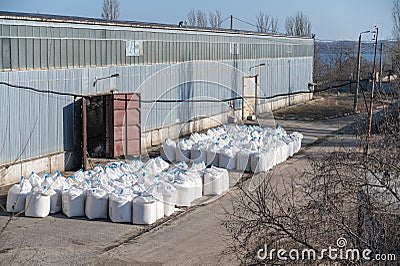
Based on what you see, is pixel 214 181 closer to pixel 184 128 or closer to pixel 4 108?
pixel 4 108

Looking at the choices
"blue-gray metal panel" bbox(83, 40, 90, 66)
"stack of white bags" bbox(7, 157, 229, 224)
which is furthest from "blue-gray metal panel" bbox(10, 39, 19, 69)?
"stack of white bags" bbox(7, 157, 229, 224)

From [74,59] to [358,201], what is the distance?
13.2 m

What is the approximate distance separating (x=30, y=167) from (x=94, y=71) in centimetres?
439

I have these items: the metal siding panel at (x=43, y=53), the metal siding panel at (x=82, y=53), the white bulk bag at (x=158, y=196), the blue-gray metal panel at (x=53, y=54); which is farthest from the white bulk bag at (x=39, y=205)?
the metal siding panel at (x=82, y=53)

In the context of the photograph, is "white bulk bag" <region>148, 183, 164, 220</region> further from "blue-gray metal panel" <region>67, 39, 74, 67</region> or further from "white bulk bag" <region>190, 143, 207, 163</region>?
"blue-gray metal panel" <region>67, 39, 74, 67</region>

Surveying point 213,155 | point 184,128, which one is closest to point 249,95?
point 184,128

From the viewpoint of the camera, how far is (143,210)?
14.0 meters

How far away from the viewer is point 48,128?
1842 cm

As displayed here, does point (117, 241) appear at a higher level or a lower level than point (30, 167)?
lower

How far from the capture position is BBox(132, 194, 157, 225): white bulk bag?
1404cm

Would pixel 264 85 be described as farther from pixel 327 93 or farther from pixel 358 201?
pixel 358 201

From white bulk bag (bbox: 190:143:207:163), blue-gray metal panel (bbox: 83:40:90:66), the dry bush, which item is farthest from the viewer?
white bulk bag (bbox: 190:143:207:163)

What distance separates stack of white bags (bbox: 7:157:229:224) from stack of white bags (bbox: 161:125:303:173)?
12.0 ft

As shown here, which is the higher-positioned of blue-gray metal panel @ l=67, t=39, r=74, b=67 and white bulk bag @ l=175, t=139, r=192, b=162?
blue-gray metal panel @ l=67, t=39, r=74, b=67
